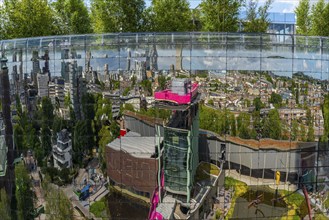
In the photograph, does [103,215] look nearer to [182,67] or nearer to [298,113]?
[182,67]

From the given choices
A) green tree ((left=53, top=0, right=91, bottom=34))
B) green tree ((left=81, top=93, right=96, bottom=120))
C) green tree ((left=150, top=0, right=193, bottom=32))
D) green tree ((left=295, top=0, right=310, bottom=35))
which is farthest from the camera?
green tree ((left=295, top=0, right=310, bottom=35))

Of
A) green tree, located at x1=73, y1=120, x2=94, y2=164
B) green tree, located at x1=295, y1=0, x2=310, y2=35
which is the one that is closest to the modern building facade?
green tree, located at x1=73, y1=120, x2=94, y2=164

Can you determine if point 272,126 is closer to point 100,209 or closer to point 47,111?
point 100,209

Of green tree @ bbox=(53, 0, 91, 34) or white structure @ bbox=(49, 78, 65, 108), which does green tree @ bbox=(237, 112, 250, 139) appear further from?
green tree @ bbox=(53, 0, 91, 34)

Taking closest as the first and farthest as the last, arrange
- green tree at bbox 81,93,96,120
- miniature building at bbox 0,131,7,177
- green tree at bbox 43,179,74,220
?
green tree at bbox 81,93,96,120 → green tree at bbox 43,179,74,220 → miniature building at bbox 0,131,7,177

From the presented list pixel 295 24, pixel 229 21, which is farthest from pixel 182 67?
pixel 295 24

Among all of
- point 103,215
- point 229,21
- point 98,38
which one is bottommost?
point 103,215
